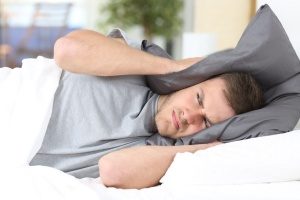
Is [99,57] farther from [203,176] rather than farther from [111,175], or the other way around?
[203,176]

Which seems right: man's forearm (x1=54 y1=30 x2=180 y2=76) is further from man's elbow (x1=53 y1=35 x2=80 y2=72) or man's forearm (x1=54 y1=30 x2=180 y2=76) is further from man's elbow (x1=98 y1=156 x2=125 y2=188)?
man's elbow (x1=98 y1=156 x2=125 y2=188)

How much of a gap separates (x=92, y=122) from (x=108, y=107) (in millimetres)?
69

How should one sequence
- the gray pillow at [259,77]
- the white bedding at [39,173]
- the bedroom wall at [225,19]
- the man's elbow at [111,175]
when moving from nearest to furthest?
the white bedding at [39,173]
the man's elbow at [111,175]
the gray pillow at [259,77]
the bedroom wall at [225,19]

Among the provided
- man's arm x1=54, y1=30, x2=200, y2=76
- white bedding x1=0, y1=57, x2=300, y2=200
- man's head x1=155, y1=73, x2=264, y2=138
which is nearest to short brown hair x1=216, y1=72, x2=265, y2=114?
man's head x1=155, y1=73, x2=264, y2=138

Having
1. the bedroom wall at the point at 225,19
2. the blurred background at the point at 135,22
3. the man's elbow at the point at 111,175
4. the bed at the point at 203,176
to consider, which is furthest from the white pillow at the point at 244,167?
the bedroom wall at the point at 225,19

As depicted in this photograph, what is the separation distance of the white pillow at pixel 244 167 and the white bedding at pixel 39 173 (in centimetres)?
1

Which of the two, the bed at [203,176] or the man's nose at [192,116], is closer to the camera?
the bed at [203,176]

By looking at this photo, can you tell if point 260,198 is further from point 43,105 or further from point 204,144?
point 43,105

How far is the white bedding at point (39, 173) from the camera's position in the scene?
3.25 feet

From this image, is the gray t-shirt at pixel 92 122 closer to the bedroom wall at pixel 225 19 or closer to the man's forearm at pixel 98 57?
the man's forearm at pixel 98 57

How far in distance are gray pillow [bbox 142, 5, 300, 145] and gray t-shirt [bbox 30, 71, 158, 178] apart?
0.07m

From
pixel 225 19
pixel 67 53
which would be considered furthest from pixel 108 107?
pixel 225 19

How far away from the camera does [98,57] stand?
1317 millimetres

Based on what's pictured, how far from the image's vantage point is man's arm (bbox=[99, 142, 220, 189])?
1.11m
